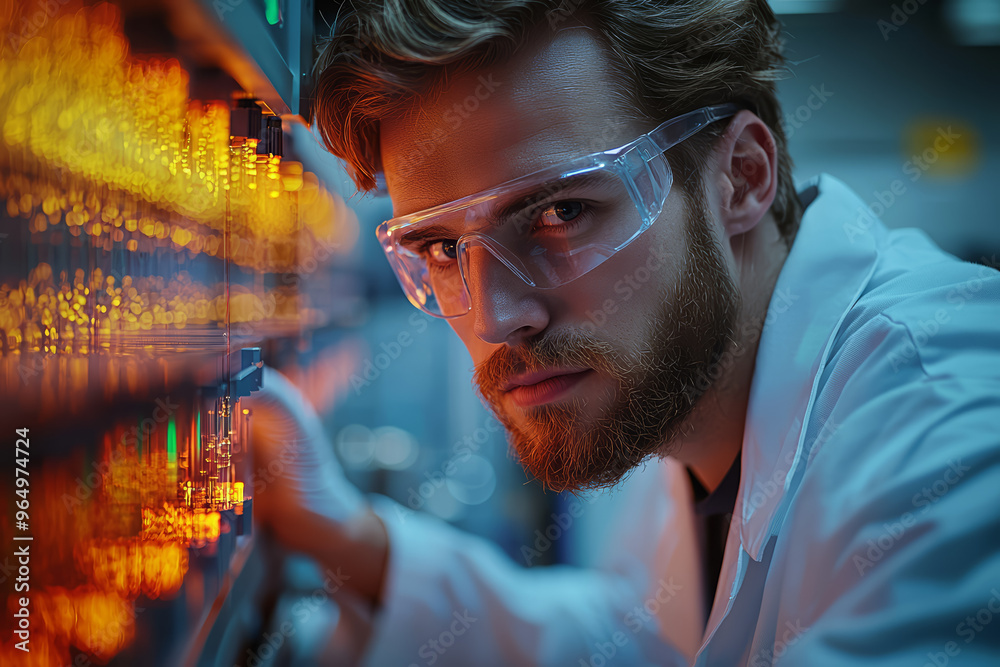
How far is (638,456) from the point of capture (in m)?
0.78

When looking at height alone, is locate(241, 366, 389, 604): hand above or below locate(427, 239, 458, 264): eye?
below

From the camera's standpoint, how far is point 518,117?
2.20 feet

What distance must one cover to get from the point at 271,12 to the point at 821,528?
2.65ft

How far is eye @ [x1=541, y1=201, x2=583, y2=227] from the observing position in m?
0.69

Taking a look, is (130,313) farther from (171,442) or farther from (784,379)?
(784,379)

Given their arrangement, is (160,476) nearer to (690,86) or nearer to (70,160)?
(70,160)

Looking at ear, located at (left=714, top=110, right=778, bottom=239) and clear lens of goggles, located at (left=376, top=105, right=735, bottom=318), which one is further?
ear, located at (left=714, top=110, right=778, bottom=239)

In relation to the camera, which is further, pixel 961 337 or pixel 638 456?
pixel 638 456

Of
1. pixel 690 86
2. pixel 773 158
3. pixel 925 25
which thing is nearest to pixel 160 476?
pixel 690 86

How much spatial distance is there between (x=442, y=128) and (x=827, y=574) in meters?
0.67

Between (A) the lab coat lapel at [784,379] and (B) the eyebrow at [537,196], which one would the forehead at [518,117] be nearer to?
(B) the eyebrow at [537,196]

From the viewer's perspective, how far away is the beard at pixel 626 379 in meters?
0.73

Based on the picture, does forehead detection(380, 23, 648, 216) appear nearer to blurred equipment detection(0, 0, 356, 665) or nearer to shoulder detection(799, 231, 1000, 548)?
blurred equipment detection(0, 0, 356, 665)

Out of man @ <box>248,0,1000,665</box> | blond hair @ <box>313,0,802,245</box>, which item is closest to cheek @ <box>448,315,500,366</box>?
man @ <box>248,0,1000,665</box>
